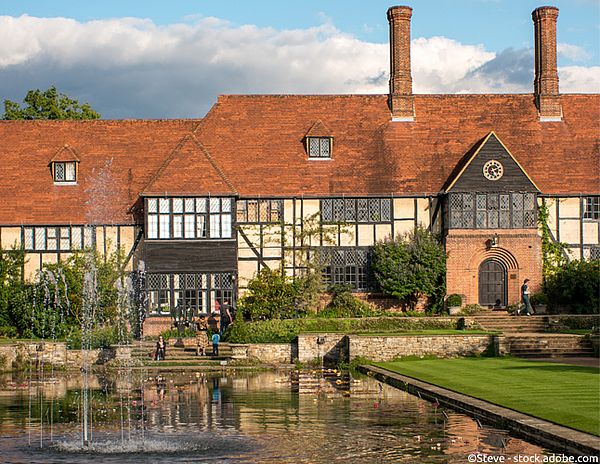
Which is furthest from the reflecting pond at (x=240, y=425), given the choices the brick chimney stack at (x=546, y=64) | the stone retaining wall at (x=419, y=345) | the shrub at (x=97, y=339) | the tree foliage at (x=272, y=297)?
the brick chimney stack at (x=546, y=64)

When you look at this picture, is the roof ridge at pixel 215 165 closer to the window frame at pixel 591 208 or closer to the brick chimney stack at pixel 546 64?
the brick chimney stack at pixel 546 64

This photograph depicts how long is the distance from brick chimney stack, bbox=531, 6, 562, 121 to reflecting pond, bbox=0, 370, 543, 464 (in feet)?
70.7

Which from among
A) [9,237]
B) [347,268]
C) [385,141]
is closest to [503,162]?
[385,141]

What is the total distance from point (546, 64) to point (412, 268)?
11.5 meters

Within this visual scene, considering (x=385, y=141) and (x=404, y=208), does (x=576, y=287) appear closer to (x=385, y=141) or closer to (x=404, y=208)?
(x=404, y=208)

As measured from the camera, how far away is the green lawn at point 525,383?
60.1ft

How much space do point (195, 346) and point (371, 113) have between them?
14576 mm

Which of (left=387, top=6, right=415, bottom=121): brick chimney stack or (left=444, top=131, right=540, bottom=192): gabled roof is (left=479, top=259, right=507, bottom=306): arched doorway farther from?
(left=387, top=6, right=415, bottom=121): brick chimney stack

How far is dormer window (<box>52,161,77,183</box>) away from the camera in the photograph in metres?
44.3

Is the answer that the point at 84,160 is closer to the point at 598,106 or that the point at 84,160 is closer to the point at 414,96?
the point at 414,96

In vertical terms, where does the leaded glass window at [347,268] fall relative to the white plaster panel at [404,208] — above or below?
below

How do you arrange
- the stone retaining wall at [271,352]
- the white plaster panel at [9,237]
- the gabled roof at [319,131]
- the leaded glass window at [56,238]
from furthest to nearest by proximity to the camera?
the gabled roof at [319,131] → the leaded glass window at [56,238] → the white plaster panel at [9,237] → the stone retaining wall at [271,352]

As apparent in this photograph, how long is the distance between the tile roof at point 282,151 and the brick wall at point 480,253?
93.0 inches

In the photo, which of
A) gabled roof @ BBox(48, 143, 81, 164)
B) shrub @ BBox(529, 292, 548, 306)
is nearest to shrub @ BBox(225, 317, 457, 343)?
shrub @ BBox(529, 292, 548, 306)
